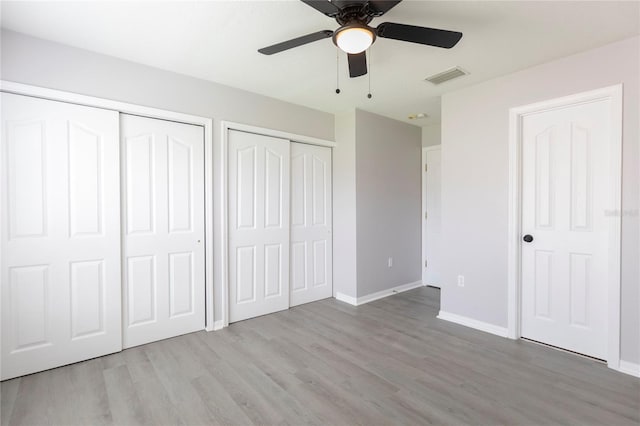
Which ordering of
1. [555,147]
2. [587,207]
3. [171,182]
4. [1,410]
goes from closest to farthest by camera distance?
1. [1,410]
2. [587,207]
3. [555,147]
4. [171,182]

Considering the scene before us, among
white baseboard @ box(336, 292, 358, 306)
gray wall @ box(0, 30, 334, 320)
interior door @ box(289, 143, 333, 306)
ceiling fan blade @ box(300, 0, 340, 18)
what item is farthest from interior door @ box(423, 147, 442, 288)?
ceiling fan blade @ box(300, 0, 340, 18)

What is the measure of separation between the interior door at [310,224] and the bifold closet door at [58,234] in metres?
1.90

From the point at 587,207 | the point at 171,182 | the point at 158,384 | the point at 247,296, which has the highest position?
the point at 171,182

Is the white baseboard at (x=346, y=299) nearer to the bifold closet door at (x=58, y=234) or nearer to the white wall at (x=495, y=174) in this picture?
the white wall at (x=495, y=174)

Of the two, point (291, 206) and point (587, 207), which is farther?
point (291, 206)

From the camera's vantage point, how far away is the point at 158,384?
2.18 meters

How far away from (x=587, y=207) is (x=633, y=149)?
1.70ft

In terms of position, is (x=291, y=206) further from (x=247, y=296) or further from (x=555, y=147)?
(x=555, y=147)

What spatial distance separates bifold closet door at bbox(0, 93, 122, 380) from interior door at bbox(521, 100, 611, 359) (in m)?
3.75

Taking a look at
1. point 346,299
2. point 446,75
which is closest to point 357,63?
point 446,75

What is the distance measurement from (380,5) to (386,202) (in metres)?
2.92

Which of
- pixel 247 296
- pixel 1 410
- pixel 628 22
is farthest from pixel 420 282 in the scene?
pixel 1 410

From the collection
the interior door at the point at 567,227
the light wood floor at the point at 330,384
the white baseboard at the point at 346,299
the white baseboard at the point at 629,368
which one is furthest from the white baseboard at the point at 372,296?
the white baseboard at the point at 629,368

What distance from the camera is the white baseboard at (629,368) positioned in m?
2.25
